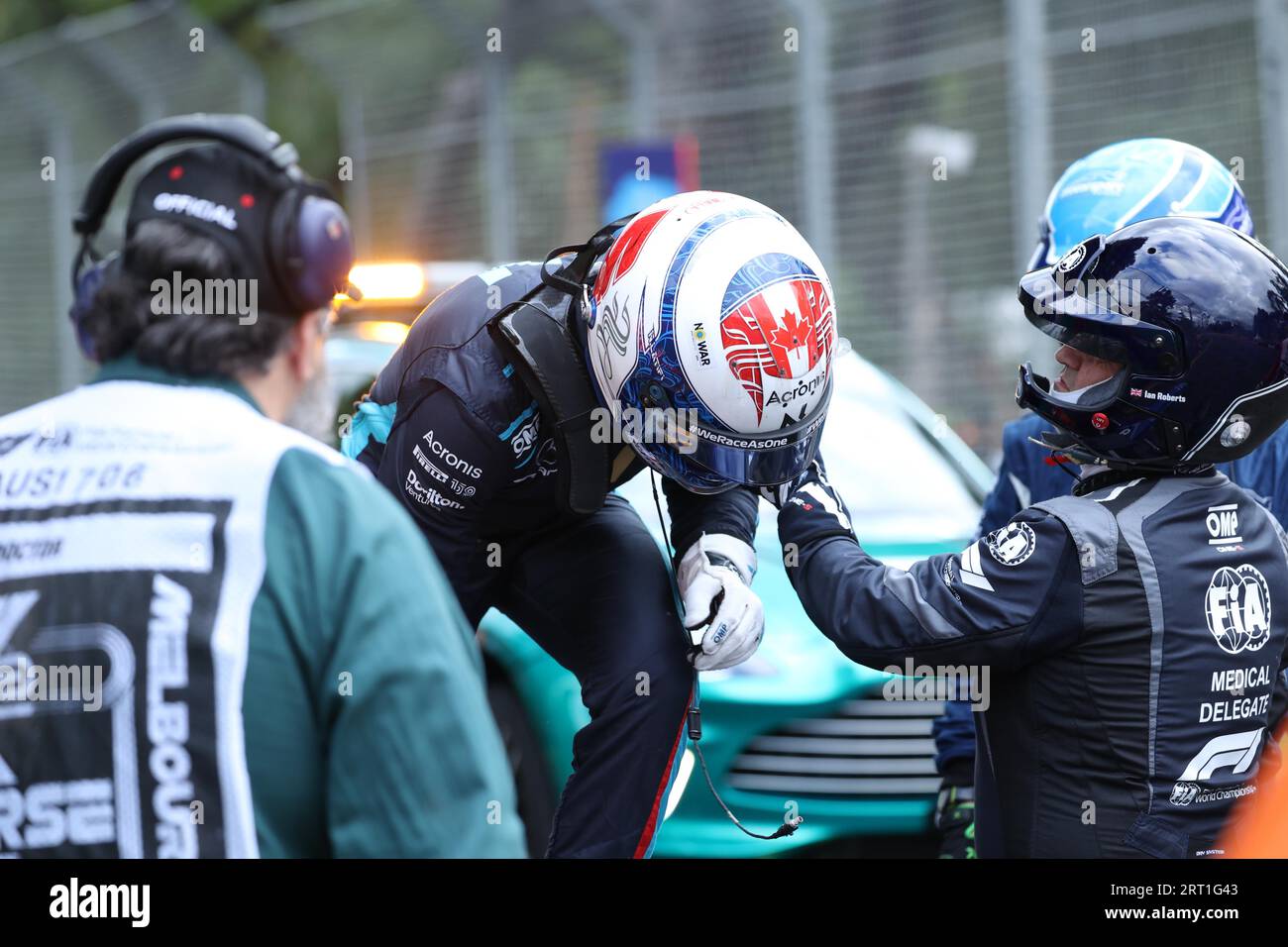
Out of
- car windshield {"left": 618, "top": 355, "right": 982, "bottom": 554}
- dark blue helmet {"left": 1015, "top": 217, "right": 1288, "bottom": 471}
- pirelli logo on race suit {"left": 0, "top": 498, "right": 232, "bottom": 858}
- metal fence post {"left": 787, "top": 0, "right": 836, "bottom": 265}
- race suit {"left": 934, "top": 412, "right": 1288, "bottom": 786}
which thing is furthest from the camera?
metal fence post {"left": 787, "top": 0, "right": 836, "bottom": 265}

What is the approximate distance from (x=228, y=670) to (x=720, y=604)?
1.39 metres

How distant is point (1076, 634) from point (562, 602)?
106 cm

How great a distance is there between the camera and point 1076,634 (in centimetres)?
278

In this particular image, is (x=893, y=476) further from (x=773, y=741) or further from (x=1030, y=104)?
(x=1030, y=104)

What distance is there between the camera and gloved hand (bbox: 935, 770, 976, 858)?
3.49m

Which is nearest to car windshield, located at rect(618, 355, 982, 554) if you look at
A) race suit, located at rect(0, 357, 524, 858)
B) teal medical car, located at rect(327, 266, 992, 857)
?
teal medical car, located at rect(327, 266, 992, 857)

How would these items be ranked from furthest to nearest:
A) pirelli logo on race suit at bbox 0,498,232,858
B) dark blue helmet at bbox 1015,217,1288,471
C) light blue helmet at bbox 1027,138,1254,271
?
light blue helmet at bbox 1027,138,1254,271 → dark blue helmet at bbox 1015,217,1288,471 → pirelli logo on race suit at bbox 0,498,232,858

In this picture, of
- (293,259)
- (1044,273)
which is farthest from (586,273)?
(293,259)

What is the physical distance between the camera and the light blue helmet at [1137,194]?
12.0ft

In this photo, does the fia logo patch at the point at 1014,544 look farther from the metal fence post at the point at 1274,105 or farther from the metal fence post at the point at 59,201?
the metal fence post at the point at 59,201

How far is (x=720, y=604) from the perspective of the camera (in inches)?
121

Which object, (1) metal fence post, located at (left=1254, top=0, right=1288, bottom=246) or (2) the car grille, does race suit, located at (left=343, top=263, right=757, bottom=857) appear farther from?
(1) metal fence post, located at (left=1254, top=0, right=1288, bottom=246)

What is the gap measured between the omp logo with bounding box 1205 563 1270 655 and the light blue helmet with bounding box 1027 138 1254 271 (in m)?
1.07

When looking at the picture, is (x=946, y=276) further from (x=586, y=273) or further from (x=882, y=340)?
(x=586, y=273)
